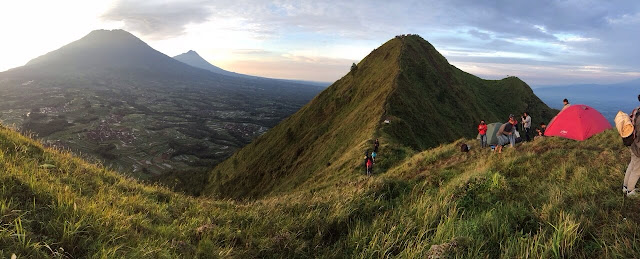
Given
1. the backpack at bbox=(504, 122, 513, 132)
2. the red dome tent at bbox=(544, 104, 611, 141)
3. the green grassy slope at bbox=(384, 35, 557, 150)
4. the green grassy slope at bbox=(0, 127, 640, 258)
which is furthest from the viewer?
the green grassy slope at bbox=(384, 35, 557, 150)

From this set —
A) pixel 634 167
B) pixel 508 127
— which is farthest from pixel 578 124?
pixel 634 167

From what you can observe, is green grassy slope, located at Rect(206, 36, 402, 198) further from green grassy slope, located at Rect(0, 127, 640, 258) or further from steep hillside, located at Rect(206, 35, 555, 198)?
green grassy slope, located at Rect(0, 127, 640, 258)

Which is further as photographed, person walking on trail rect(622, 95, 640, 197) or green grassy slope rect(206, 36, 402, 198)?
green grassy slope rect(206, 36, 402, 198)

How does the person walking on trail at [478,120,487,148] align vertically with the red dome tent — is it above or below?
below

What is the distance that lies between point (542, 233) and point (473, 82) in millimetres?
87032

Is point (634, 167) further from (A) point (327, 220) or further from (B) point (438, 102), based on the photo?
(B) point (438, 102)

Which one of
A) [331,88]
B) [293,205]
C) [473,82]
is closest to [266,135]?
[331,88]

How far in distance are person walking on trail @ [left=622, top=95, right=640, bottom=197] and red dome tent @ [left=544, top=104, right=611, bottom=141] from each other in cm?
886

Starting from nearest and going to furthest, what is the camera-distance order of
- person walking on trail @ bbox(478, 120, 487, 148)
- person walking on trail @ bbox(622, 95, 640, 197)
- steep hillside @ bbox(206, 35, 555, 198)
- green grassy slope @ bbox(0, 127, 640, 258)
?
green grassy slope @ bbox(0, 127, 640, 258) < person walking on trail @ bbox(622, 95, 640, 197) < person walking on trail @ bbox(478, 120, 487, 148) < steep hillside @ bbox(206, 35, 555, 198)

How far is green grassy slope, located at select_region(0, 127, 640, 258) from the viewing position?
12.0 ft

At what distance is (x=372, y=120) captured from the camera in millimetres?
34750

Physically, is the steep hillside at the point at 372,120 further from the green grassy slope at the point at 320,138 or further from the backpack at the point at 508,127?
the backpack at the point at 508,127

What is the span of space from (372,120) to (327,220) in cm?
3007

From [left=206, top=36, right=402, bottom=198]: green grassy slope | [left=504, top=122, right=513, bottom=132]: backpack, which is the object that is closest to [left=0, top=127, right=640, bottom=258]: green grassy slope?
[left=504, top=122, right=513, bottom=132]: backpack
